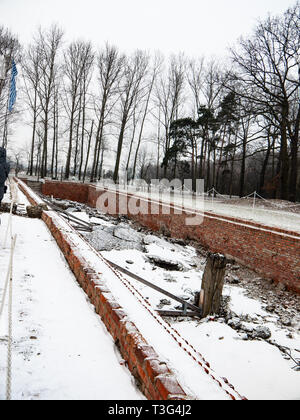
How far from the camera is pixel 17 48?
2052cm

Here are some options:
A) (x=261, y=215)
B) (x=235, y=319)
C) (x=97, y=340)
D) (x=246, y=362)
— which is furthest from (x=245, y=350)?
(x=261, y=215)

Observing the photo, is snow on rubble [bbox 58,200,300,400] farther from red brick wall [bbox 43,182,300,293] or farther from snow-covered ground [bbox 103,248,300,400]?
red brick wall [bbox 43,182,300,293]

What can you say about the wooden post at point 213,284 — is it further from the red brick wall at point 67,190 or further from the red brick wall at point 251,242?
the red brick wall at point 67,190

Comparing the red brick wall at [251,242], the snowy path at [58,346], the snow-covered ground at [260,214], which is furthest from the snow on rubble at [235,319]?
the snowy path at [58,346]

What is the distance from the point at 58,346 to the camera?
7.21ft

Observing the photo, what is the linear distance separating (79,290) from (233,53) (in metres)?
19.1

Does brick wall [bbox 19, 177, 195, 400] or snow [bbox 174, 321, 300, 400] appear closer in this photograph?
brick wall [bbox 19, 177, 195, 400]

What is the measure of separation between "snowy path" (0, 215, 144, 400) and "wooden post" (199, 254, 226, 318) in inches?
102

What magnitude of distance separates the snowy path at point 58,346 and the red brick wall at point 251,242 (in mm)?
5457

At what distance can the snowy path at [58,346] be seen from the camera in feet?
5.76

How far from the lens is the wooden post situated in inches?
193
